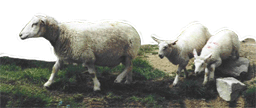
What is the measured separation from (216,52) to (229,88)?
3.91 ft

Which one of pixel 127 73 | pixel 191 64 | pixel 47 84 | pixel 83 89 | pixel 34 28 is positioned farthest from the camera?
pixel 191 64

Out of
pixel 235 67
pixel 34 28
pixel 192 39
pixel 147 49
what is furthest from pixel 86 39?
pixel 147 49

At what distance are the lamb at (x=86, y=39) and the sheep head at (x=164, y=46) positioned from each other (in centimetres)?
75

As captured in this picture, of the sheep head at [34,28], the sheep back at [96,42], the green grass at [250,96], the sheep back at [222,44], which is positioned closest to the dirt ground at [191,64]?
the green grass at [250,96]

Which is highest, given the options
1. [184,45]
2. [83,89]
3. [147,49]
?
[184,45]

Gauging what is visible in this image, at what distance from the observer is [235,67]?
1092 centimetres

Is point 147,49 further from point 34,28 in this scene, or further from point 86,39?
point 34,28

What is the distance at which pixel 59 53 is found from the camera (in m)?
9.43

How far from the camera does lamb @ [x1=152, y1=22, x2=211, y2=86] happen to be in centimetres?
1000

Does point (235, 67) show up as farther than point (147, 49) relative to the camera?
No

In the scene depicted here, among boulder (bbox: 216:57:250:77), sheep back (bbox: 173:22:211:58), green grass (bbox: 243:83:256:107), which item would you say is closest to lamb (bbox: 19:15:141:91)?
sheep back (bbox: 173:22:211:58)

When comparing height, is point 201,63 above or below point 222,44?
below

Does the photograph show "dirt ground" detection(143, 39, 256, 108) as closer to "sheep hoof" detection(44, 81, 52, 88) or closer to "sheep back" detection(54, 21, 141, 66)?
"sheep back" detection(54, 21, 141, 66)

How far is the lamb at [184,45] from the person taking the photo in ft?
32.8
